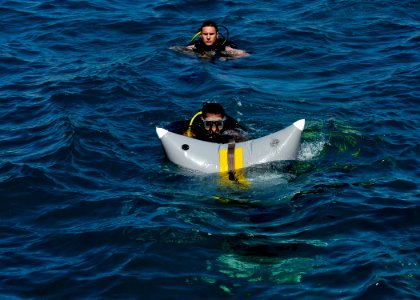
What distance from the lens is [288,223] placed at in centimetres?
Answer: 988

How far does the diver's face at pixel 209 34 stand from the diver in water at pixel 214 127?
4737 mm

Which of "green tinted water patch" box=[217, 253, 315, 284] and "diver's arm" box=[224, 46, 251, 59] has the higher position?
"diver's arm" box=[224, 46, 251, 59]

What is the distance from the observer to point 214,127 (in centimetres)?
1183

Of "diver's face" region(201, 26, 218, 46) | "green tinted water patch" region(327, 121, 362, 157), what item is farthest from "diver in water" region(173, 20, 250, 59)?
"green tinted water patch" region(327, 121, 362, 157)

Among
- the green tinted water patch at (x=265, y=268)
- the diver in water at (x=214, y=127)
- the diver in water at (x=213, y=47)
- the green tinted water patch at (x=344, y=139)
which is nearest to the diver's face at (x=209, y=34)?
the diver in water at (x=213, y=47)

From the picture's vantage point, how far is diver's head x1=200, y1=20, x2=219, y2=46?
54.1 ft

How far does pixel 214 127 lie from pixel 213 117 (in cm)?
19

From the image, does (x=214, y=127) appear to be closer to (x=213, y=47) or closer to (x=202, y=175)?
(x=202, y=175)

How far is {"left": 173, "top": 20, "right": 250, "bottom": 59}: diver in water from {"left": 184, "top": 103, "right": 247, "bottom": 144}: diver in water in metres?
4.74

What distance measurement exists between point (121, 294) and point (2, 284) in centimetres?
142

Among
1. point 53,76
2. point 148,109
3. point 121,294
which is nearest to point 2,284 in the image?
point 121,294

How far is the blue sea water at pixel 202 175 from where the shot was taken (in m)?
8.88

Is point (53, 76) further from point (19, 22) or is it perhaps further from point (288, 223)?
point (288, 223)

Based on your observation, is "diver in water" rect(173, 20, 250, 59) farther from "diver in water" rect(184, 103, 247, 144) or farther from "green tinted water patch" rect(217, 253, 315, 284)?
"green tinted water patch" rect(217, 253, 315, 284)
